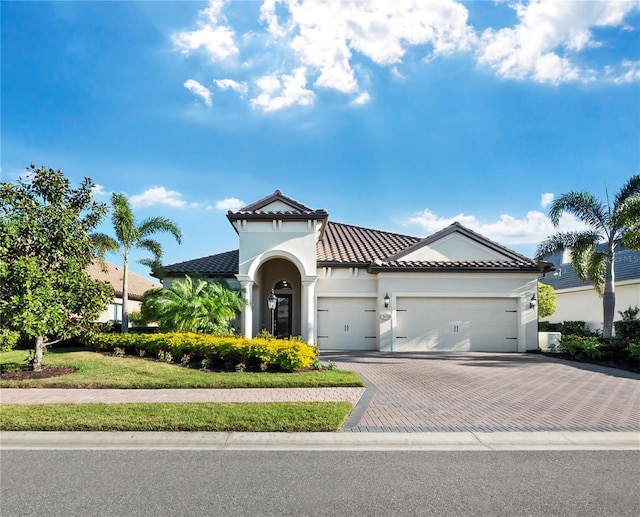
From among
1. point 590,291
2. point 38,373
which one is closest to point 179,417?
point 38,373

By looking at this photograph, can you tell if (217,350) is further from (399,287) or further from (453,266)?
(453,266)

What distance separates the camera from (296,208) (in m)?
16.8

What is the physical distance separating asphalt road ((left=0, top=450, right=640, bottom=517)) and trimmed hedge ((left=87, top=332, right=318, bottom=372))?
18.0ft

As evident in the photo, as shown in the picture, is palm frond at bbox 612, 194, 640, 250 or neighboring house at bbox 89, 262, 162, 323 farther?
neighboring house at bbox 89, 262, 162, 323

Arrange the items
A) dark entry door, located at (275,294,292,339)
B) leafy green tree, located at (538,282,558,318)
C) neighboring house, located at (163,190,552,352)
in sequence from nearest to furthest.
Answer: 1. neighboring house, located at (163,190,552,352)
2. dark entry door, located at (275,294,292,339)
3. leafy green tree, located at (538,282,558,318)

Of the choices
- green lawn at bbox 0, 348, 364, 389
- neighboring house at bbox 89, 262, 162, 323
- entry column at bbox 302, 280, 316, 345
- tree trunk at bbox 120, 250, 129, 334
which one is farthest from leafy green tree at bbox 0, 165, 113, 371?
neighboring house at bbox 89, 262, 162, 323

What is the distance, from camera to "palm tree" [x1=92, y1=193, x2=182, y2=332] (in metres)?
16.7

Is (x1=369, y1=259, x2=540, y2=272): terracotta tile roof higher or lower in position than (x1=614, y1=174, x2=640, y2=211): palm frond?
lower

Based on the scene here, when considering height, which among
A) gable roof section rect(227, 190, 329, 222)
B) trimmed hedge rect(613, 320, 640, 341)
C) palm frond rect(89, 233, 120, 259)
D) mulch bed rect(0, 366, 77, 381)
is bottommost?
mulch bed rect(0, 366, 77, 381)

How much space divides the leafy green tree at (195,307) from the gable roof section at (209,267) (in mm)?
2200

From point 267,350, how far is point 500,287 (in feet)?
36.0

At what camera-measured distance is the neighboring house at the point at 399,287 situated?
55.0ft

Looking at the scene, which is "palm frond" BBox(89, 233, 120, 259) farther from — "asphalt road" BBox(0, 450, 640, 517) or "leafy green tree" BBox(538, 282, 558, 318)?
"leafy green tree" BBox(538, 282, 558, 318)

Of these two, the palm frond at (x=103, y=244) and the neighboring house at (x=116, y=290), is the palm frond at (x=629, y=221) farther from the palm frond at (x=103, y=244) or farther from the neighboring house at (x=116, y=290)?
the neighboring house at (x=116, y=290)
